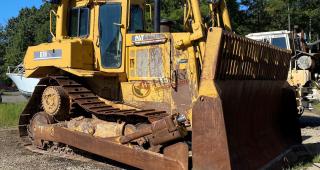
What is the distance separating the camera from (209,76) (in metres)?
5.85

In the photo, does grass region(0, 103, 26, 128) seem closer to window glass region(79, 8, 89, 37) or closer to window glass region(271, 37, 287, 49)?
window glass region(79, 8, 89, 37)

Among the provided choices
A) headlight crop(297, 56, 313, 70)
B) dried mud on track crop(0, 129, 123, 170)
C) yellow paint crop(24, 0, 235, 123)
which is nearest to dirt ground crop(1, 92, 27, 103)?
headlight crop(297, 56, 313, 70)

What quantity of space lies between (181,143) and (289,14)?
30417 mm

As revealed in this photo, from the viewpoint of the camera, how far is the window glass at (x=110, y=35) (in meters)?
8.55

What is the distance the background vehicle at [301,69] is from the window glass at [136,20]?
648cm

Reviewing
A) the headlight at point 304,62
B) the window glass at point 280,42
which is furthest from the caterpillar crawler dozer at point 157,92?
the window glass at point 280,42

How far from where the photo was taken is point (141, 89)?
27.3ft

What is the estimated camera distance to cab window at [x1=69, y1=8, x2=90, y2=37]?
9.16 m

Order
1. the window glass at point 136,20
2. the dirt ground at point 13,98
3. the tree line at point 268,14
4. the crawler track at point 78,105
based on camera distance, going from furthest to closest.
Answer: the tree line at point 268,14, the dirt ground at point 13,98, the window glass at point 136,20, the crawler track at point 78,105

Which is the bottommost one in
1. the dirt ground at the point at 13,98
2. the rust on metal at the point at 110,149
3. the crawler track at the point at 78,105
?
the dirt ground at the point at 13,98

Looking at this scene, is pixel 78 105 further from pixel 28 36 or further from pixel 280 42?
pixel 28 36

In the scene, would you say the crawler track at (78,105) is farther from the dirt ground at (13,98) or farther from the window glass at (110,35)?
the dirt ground at (13,98)

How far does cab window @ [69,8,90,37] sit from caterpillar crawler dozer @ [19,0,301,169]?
0.07 ft

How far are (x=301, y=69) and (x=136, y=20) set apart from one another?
727cm
